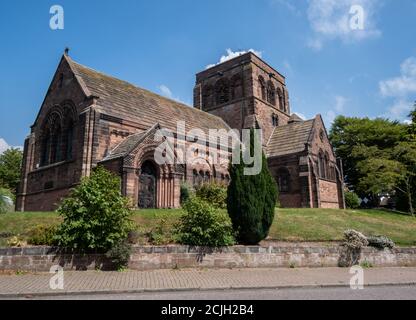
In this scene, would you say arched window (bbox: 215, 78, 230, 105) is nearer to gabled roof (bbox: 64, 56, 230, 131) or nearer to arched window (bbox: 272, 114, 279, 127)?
arched window (bbox: 272, 114, 279, 127)

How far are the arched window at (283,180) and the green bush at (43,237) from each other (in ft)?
73.8

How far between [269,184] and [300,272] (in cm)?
385

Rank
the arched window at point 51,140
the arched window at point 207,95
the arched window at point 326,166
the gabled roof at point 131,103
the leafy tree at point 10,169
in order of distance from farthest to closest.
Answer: the leafy tree at point 10,169, the arched window at point 207,95, the arched window at point 326,166, the arched window at point 51,140, the gabled roof at point 131,103

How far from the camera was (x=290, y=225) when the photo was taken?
1658 cm

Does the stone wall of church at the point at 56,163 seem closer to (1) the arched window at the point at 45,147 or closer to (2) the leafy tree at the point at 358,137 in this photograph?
(1) the arched window at the point at 45,147

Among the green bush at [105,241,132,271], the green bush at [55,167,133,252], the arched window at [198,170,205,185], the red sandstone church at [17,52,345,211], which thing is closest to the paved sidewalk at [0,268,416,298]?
the green bush at [105,241,132,271]

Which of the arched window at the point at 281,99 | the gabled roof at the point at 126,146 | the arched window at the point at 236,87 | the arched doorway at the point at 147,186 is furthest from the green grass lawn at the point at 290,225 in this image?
the arched window at the point at 281,99

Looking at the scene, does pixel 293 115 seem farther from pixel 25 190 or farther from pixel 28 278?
pixel 28 278

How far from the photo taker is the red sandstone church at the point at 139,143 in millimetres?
19578

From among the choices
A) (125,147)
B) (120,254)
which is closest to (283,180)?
(125,147)

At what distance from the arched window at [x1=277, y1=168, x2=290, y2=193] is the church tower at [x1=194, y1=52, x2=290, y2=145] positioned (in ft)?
17.4

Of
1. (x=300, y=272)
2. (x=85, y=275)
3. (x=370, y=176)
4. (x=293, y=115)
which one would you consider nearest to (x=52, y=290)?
(x=85, y=275)

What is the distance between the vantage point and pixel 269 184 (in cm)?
1401

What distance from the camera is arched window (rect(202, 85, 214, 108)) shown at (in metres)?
41.4
